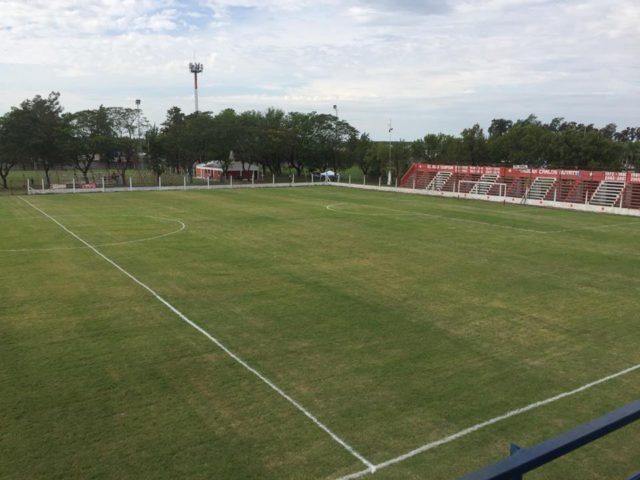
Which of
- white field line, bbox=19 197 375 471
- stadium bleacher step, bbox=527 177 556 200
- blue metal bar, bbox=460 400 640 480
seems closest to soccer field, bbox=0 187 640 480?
white field line, bbox=19 197 375 471

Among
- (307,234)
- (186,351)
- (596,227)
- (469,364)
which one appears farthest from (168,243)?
(596,227)

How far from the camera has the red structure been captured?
36.3 meters

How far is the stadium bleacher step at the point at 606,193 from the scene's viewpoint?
1427 inches

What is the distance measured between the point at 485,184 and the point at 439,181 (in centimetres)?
496

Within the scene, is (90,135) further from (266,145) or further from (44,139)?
(266,145)

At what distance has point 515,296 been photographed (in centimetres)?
1312

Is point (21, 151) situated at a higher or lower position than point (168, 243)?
higher

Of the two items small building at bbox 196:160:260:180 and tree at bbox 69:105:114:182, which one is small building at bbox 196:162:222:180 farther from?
tree at bbox 69:105:114:182

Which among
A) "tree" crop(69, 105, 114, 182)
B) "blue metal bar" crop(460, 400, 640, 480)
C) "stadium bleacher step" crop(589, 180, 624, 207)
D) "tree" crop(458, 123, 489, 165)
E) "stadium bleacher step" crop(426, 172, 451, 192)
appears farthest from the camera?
"tree" crop(458, 123, 489, 165)

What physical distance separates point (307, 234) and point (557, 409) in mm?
15362

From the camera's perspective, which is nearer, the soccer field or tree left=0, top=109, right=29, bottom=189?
the soccer field

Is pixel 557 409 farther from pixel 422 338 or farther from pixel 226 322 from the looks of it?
pixel 226 322

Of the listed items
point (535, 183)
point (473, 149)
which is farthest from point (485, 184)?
point (473, 149)

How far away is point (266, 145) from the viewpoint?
6025 cm
